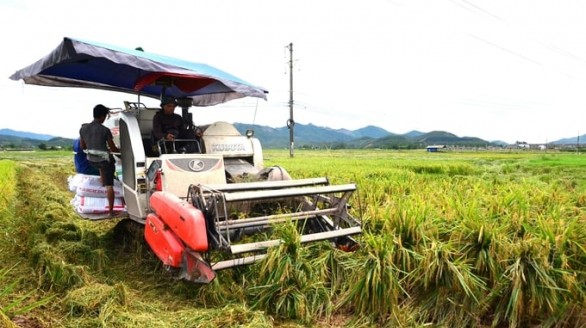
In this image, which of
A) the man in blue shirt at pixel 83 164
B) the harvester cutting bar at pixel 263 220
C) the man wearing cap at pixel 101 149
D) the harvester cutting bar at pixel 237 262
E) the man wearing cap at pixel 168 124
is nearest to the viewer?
the harvester cutting bar at pixel 237 262

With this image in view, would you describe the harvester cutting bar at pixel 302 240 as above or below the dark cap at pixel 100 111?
below

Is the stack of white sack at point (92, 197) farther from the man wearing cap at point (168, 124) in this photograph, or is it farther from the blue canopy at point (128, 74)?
the blue canopy at point (128, 74)

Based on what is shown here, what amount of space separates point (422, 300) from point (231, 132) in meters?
3.63

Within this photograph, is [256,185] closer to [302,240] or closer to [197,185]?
[197,185]

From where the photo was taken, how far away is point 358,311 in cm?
368

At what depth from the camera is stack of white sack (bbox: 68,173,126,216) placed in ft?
19.5

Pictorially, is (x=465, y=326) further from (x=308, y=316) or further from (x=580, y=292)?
(x=308, y=316)

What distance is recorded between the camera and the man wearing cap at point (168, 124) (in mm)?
5672

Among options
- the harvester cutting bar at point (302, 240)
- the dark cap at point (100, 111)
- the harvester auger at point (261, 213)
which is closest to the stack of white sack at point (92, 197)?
the dark cap at point (100, 111)

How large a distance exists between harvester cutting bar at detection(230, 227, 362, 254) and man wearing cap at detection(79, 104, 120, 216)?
289cm

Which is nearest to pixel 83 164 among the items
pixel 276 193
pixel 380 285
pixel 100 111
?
pixel 100 111

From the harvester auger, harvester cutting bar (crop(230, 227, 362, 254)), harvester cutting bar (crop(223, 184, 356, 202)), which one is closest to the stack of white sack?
the harvester auger

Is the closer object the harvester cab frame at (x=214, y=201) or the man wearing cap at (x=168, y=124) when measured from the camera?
the harvester cab frame at (x=214, y=201)

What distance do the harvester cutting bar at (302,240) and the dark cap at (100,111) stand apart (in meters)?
3.45
